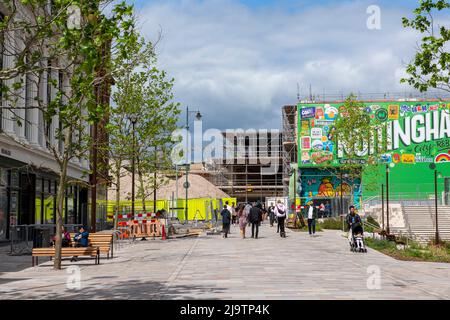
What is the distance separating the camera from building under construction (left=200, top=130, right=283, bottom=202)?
A: 10119cm

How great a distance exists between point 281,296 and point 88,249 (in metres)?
8.68

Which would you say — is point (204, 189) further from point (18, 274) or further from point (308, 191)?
point (18, 274)

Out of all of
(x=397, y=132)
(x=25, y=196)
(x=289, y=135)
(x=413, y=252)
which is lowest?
(x=413, y=252)

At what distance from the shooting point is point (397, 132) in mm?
67000

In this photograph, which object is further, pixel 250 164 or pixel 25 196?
pixel 250 164

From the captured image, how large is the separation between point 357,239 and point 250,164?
265ft

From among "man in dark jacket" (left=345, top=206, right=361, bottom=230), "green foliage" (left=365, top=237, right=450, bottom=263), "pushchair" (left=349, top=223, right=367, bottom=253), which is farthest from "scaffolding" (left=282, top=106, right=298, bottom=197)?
"pushchair" (left=349, top=223, right=367, bottom=253)

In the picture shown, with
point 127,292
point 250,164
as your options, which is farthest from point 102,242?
point 250,164

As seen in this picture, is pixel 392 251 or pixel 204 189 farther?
pixel 204 189

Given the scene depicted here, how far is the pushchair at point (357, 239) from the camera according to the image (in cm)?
2141

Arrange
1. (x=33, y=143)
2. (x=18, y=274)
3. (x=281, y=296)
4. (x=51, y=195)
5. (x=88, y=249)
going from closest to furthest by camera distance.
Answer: (x=281, y=296) < (x=18, y=274) < (x=88, y=249) < (x=33, y=143) < (x=51, y=195)

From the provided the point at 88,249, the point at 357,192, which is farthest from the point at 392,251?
the point at 357,192

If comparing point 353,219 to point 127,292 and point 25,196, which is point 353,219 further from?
point 25,196

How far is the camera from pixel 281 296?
10.2m
